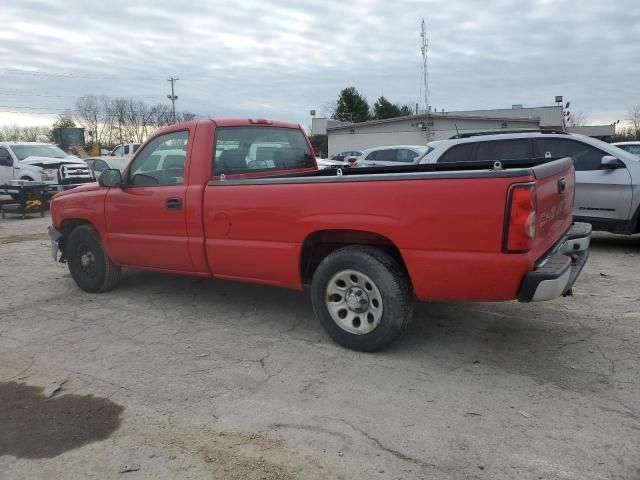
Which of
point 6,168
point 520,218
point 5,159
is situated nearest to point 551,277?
point 520,218

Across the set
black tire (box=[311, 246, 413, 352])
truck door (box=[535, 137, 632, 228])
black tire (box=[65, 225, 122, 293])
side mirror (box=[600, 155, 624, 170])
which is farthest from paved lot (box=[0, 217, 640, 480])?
side mirror (box=[600, 155, 624, 170])

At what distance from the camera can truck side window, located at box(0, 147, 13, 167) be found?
1714 cm

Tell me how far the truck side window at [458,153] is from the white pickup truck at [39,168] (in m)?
12.6

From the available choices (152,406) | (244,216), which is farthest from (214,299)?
(152,406)

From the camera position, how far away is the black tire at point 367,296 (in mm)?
3896

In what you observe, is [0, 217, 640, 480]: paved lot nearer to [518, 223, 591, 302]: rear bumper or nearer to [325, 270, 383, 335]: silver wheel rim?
[325, 270, 383, 335]: silver wheel rim

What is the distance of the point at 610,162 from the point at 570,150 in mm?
605

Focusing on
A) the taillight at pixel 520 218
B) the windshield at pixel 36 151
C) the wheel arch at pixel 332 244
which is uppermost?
the windshield at pixel 36 151

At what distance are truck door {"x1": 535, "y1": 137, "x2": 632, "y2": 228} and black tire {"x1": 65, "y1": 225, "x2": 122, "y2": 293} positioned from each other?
6.34m

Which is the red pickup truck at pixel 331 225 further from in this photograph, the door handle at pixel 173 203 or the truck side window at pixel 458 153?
the truck side window at pixel 458 153

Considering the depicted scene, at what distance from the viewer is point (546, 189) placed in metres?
3.63

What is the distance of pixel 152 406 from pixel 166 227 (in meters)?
2.14

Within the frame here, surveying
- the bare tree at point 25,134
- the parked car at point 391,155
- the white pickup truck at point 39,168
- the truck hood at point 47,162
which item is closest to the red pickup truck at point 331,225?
the parked car at point 391,155

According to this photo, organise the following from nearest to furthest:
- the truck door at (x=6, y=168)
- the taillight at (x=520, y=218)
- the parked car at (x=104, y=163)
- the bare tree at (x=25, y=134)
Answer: the taillight at (x=520, y=218) → the truck door at (x=6, y=168) → the parked car at (x=104, y=163) → the bare tree at (x=25, y=134)
